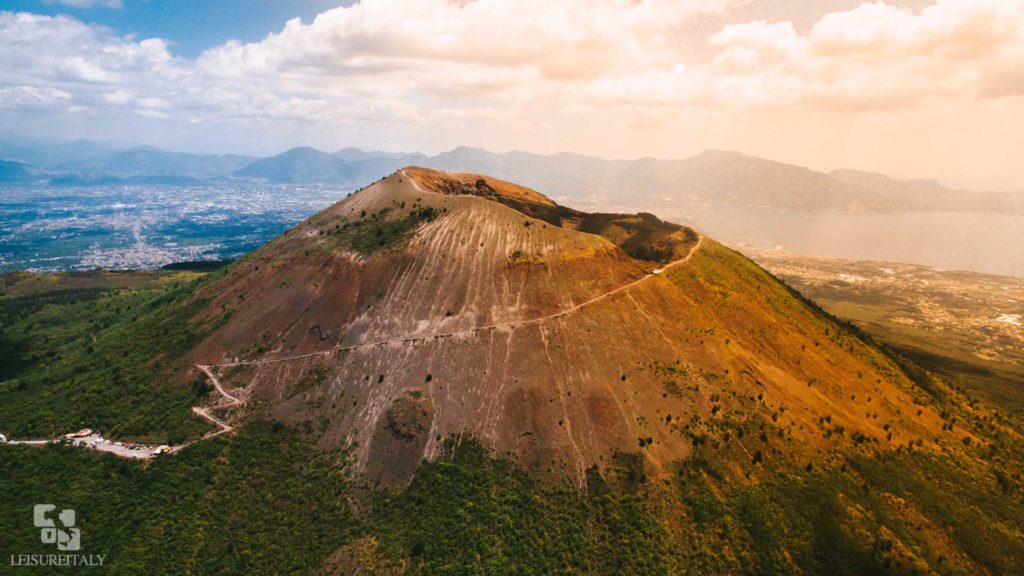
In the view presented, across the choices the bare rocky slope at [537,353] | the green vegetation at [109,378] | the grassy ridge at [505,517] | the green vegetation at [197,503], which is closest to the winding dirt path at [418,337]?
the bare rocky slope at [537,353]

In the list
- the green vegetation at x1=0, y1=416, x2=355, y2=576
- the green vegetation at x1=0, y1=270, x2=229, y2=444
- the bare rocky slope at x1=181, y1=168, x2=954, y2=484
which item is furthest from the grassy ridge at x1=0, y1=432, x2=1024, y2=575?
the green vegetation at x1=0, y1=270, x2=229, y2=444

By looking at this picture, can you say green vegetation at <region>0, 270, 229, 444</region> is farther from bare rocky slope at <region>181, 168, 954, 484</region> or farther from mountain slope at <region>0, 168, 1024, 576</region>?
bare rocky slope at <region>181, 168, 954, 484</region>

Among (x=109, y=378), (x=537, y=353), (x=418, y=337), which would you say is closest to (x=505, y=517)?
(x=537, y=353)

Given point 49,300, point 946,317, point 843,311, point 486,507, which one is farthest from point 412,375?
point 946,317

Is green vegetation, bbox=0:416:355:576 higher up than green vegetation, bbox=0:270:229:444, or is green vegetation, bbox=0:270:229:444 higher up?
green vegetation, bbox=0:270:229:444

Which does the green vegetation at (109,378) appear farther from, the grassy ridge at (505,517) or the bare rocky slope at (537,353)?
the grassy ridge at (505,517)

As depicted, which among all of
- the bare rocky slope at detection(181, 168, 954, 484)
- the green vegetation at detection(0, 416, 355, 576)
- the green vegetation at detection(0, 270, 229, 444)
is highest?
the bare rocky slope at detection(181, 168, 954, 484)

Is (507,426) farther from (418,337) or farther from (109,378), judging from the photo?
(109,378)

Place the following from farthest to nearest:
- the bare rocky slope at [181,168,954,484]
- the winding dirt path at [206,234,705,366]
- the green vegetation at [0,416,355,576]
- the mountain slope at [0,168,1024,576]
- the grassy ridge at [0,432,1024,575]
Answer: the winding dirt path at [206,234,705,366] → the bare rocky slope at [181,168,954,484] → the mountain slope at [0,168,1024,576] → the green vegetation at [0,416,355,576] → the grassy ridge at [0,432,1024,575]
